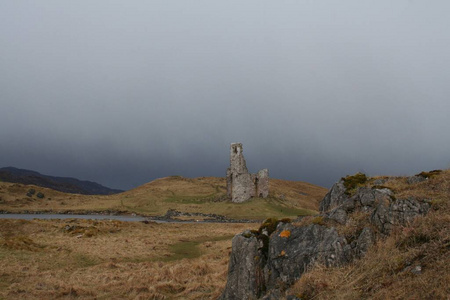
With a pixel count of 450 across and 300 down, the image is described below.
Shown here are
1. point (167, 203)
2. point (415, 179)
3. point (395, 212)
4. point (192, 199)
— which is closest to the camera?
point (395, 212)

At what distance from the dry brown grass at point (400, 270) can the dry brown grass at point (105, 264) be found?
8032 mm

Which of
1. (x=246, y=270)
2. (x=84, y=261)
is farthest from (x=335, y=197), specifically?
(x=84, y=261)

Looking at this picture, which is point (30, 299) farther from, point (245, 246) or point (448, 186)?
point (448, 186)

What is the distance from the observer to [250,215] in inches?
2625

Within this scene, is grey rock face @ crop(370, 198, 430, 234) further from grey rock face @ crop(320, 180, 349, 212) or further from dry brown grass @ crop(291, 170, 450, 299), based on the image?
grey rock face @ crop(320, 180, 349, 212)

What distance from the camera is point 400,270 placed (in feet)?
28.9

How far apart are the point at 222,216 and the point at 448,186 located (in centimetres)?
5726

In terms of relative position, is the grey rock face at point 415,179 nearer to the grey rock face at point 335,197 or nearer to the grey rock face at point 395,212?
the grey rock face at point 335,197

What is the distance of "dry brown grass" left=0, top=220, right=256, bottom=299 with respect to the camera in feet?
60.3

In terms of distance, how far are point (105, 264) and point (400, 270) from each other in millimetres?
21718

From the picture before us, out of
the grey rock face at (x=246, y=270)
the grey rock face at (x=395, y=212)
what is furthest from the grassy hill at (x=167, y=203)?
the grey rock face at (x=395, y=212)

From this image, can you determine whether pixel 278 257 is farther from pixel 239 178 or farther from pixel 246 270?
pixel 239 178

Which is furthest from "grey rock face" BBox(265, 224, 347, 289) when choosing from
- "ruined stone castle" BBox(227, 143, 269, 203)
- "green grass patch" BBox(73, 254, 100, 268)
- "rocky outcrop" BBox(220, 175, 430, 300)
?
"ruined stone castle" BBox(227, 143, 269, 203)

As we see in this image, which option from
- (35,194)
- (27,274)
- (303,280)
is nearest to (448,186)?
(303,280)
